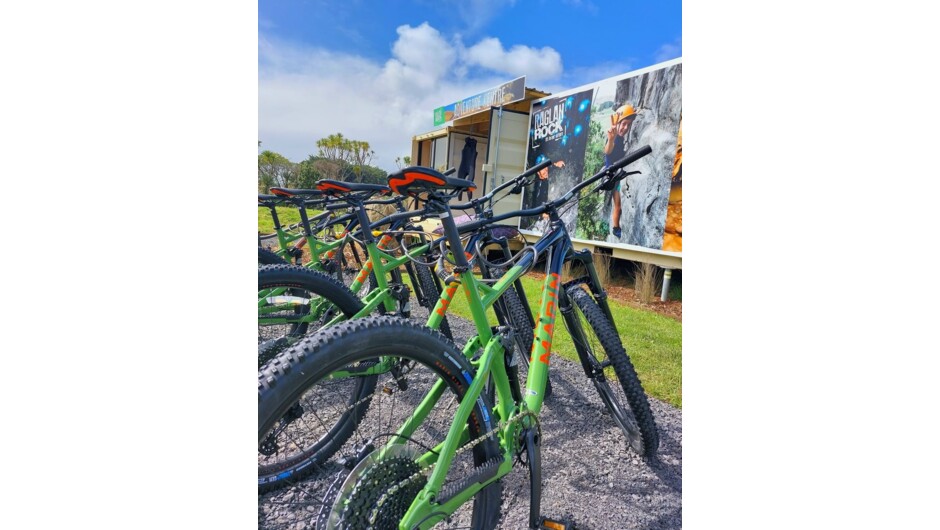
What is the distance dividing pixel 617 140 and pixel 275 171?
12.9ft

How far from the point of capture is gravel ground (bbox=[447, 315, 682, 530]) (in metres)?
1.62

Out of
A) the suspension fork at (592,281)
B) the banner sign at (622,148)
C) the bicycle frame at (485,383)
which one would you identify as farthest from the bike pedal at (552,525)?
the banner sign at (622,148)

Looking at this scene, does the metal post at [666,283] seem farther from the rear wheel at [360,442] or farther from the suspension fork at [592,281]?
the rear wheel at [360,442]

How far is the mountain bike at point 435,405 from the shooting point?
1.01m

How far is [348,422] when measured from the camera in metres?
1.70

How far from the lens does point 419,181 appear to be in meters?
1.23

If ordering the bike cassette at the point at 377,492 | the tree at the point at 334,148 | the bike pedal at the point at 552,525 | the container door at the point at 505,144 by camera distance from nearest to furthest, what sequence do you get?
the bike cassette at the point at 377,492
the bike pedal at the point at 552,525
the tree at the point at 334,148
the container door at the point at 505,144

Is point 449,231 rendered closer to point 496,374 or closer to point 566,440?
point 496,374

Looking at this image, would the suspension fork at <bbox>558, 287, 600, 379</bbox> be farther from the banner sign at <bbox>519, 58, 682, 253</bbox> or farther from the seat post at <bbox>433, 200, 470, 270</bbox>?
the banner sign at <bbox>519, 58, 682, 253</bbox>

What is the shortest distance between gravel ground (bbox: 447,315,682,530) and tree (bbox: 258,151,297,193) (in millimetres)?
1847

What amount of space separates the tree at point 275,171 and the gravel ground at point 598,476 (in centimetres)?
185

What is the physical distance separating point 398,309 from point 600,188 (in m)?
1.12

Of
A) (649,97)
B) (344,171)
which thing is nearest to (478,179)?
(649,97)

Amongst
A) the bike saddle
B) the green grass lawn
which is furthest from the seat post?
the bike saddle
